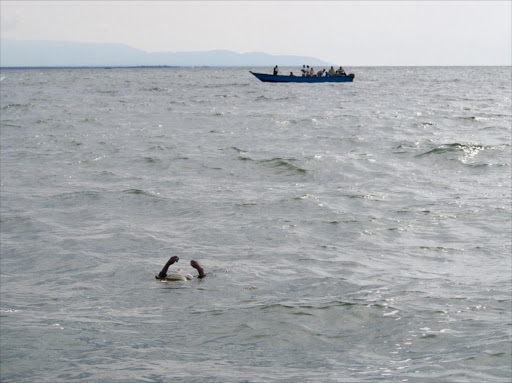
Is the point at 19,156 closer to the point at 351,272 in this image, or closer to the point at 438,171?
the point at 438,171

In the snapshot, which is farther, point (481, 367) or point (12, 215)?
point (12, 215)

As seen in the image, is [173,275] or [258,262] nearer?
[173,275]

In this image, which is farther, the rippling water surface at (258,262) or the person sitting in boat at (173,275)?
the person sitting in boat at (173,275)

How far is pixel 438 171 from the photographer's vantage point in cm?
2338

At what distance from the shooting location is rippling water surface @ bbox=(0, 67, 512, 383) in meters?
8.44

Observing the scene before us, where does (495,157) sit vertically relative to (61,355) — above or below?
above

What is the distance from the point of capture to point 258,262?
12750 millimetres

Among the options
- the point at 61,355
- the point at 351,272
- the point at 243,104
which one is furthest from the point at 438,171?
the point at 243,104

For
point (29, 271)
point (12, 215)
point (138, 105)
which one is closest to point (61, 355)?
point (29, 271)

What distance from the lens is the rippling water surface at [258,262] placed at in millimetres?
8438

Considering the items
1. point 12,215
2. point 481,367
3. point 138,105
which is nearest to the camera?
point 481,367

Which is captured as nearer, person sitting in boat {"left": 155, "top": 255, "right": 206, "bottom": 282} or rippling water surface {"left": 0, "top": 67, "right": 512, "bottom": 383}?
rippling water surface {"left": 0, "top": 67, "right": 512, "bottom": 383}

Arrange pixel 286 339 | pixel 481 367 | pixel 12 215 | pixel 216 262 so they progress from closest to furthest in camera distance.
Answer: pixel 481 367
pixel 286 339
pixel 216 262
pixel 12 215

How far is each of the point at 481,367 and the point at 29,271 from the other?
766cm
